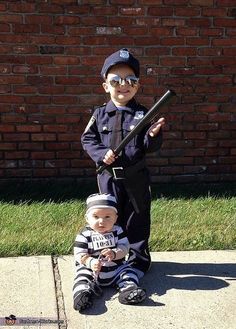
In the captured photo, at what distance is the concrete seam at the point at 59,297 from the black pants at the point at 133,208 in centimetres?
48

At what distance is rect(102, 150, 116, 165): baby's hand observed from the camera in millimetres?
3234

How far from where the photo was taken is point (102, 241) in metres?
3.30

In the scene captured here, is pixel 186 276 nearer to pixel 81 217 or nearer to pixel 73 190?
pixel 81 217

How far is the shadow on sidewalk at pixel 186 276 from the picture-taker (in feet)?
11.2

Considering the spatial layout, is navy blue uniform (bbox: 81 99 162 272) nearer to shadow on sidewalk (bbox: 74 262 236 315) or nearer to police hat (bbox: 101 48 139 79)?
shadow on sidewalk (bbox: 74 262 236 315)

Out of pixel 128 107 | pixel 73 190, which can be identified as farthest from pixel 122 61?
pixel 73 190

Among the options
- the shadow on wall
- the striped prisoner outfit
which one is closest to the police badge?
the striped prisoner outfit

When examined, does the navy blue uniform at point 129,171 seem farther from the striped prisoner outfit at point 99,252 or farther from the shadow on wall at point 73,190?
the shadow on wall at point 73,190

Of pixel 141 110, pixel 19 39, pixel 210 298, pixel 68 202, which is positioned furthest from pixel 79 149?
pixel 210 298

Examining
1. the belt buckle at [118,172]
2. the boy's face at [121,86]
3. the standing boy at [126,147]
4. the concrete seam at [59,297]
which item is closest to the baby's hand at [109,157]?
the standing boy at [126,147]

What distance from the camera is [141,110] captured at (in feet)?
11.1

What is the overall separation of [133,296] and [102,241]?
1.25 feet

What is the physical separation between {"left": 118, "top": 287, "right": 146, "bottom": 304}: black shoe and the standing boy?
0.35 m

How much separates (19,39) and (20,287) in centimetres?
243
